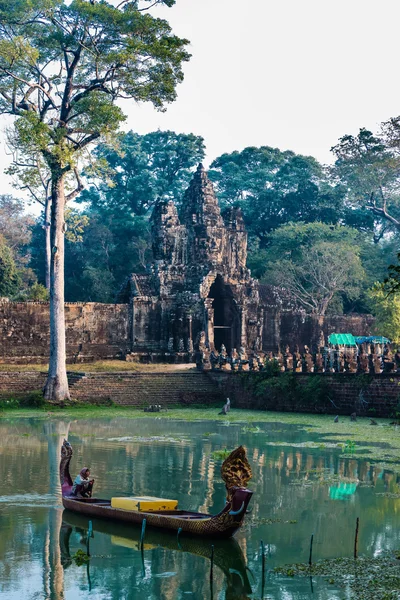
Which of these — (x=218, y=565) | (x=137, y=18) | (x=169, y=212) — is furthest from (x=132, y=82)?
(x=218, y=565)

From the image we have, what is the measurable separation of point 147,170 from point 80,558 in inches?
2243

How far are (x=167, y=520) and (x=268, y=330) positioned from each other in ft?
97.9

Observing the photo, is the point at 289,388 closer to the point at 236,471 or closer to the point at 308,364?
the point at 308,364

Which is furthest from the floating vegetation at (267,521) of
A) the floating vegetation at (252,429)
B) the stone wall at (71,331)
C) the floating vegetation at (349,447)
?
the stone wall at (71,331)

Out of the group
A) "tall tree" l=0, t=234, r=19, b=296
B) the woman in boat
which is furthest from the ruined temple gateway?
the woman in boat

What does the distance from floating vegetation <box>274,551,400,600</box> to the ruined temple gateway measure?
91.0ft

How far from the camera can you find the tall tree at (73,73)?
29609 mm

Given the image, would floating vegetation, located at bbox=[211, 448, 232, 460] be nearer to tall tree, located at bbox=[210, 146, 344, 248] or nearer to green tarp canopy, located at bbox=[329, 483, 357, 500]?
green tarp canopy, located at bbox=[329, 483, 357, 500]

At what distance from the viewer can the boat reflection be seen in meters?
10.4

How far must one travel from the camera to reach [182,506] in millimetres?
14289

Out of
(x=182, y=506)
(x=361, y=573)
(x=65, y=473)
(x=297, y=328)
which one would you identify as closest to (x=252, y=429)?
(x=182, y=506)

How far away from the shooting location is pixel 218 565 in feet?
36.1

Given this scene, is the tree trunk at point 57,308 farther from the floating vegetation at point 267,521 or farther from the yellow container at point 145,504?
the yellow container at point 145,504

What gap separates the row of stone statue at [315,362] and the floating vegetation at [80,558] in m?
17.0
